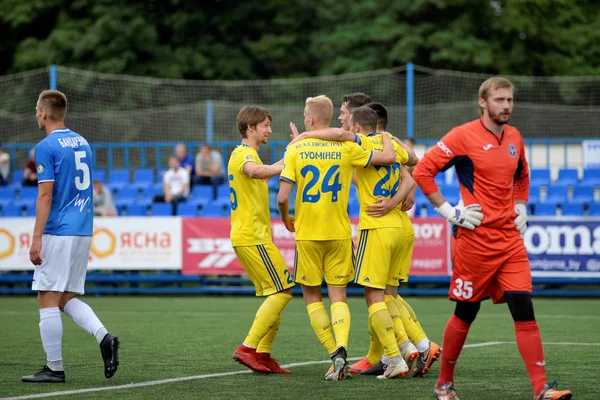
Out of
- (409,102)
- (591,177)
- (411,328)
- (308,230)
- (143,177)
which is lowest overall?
(411,328)

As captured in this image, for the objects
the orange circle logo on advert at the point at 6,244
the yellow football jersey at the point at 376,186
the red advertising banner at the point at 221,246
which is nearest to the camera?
the yellow football jersey at the point at 376,186

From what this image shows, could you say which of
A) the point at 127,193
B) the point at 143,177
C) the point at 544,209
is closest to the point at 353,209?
the point at 544,209

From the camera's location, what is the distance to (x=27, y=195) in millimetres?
20078

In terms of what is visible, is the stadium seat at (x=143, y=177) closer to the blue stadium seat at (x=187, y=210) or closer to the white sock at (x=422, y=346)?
the blue stadium seat at (x=187, y=210)

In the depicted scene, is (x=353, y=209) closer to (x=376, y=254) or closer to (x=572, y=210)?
Result: (x=572, y=210)

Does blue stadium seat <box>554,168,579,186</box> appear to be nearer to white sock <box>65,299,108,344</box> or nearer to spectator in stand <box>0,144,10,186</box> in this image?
spectator in stand <box>0,144,10,186</box>

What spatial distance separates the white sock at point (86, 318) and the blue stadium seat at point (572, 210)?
1089cm

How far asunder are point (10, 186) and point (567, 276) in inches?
453

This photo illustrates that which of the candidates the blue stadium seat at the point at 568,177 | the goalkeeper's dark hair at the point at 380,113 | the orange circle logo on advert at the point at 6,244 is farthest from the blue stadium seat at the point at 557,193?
the goalkeeper's dark hair at the point at 380,113

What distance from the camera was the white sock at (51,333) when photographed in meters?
7.36

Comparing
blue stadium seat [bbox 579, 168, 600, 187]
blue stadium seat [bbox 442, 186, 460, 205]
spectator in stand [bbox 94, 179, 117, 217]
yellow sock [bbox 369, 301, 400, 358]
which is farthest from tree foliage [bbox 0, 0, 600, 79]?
yellow sock [bbox 369, 301, 400, 358]

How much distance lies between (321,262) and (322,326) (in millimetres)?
491

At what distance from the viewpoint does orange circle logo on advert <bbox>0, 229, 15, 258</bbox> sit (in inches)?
685

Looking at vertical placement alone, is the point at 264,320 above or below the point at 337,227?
below
